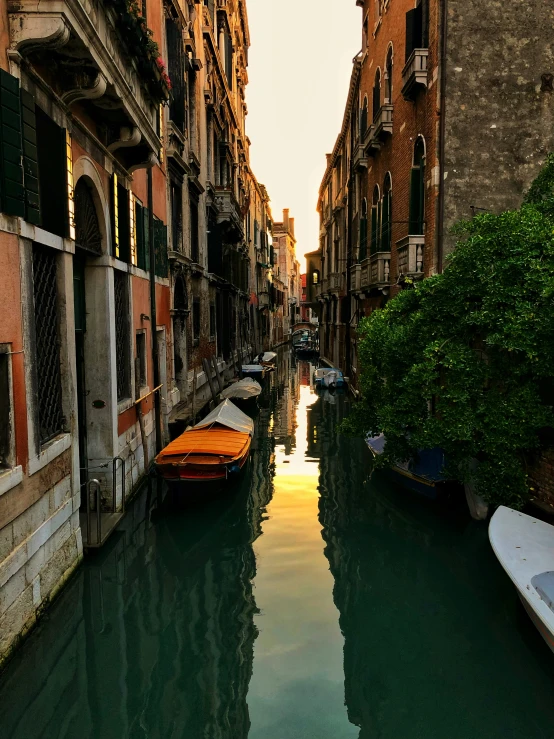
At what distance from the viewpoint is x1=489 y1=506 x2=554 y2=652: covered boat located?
4879mm

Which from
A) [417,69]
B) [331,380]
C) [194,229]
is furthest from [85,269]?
[331,380]

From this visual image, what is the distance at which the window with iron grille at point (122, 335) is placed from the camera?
9000mm

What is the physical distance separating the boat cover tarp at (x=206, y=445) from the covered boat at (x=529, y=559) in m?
4.70

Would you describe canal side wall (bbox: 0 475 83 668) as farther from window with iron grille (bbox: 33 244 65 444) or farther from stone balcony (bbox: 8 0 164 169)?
stone balcony (bbox: 8 0 164 169)

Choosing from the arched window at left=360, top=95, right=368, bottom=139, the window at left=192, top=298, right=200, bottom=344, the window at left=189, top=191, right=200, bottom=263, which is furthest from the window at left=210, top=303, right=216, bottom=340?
the arched window at left=360, top=95, right=368, bottom=139

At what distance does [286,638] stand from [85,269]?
5499mm

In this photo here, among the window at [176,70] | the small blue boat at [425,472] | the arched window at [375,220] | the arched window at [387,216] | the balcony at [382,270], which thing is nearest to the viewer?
the small blue boat at [425,472]

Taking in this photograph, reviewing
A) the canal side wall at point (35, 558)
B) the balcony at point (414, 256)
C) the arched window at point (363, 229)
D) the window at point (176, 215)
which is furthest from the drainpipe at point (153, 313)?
the arched window at point (363, 229)

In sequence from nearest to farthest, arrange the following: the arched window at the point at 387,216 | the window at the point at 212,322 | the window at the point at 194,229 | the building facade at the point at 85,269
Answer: the building facade at the point at 85,269 < the arched window at the point at 387,216 < the window at the point at 194,229 < the window at the point at 212,322

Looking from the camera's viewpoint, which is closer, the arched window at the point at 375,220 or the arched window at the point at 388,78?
the arched window at the point at 388,78

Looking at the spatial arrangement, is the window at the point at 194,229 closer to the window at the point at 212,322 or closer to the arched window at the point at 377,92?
the window at the point at 212,322

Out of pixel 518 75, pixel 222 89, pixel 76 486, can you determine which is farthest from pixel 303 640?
pixel 222 89

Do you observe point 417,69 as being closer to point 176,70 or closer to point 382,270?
point 382,270

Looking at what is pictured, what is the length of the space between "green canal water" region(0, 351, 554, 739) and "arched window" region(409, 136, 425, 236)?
233 inches
